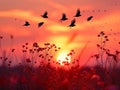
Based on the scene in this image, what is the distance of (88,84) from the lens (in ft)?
24.3

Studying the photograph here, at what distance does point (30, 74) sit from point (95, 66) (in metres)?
2.17

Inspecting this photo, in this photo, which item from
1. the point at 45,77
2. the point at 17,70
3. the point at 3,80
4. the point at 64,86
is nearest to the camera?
the point at 64,86

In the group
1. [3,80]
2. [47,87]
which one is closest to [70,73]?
[47,87]

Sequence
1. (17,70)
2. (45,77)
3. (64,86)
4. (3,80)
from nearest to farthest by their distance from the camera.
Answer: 1. (64,86)
2. (3,80)
3. (45,77)
4. (17,70)

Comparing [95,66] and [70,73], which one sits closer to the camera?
[70,73]

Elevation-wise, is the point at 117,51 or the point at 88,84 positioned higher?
the point at 117,51

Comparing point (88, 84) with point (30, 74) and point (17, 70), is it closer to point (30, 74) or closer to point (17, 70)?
point (30, 74)

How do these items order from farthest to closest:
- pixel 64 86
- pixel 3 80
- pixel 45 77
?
pixel 45 77 < pixel 3 80 < pixel 64 86

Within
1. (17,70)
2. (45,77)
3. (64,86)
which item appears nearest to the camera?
(64,86)

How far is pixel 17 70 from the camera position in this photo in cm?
918

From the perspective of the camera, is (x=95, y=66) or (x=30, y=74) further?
(x=95, y=66)

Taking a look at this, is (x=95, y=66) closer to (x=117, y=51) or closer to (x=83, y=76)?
(x=117, y=51)

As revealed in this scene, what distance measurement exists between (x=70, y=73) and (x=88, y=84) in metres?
1.09

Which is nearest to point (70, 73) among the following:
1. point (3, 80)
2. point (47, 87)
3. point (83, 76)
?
point (83, 76)
